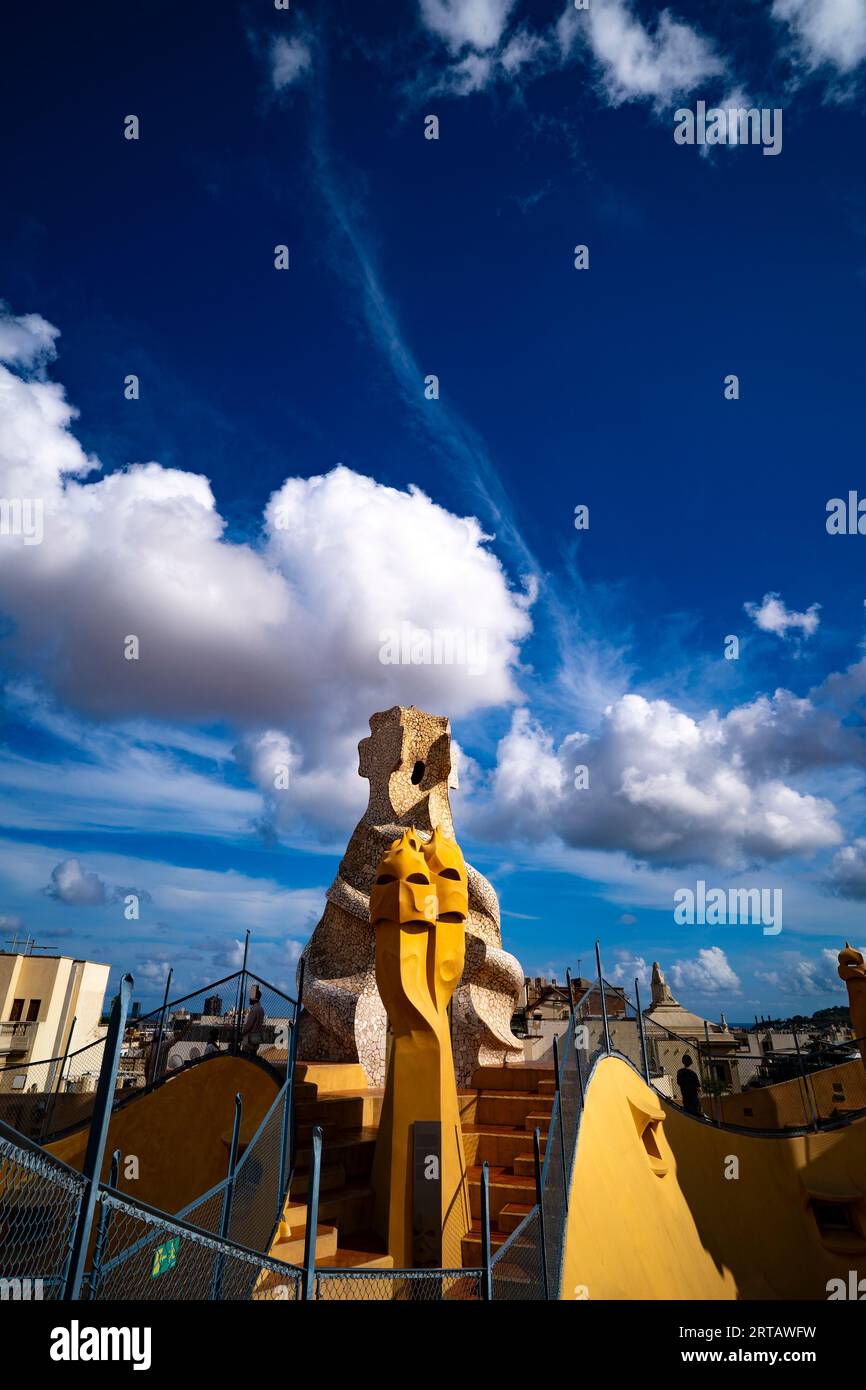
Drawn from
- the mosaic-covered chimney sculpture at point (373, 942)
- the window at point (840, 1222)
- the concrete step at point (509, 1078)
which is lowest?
the window at point (840, 1222)

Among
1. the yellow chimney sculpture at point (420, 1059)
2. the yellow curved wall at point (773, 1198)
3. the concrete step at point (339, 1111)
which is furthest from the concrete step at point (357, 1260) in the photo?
the yellow curved wall at point (773, 1198)

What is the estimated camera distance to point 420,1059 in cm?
804

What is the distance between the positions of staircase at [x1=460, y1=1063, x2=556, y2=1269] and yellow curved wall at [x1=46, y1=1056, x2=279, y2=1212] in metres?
2.71

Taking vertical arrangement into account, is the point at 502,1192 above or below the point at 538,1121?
below

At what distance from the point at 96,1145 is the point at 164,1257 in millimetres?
1414

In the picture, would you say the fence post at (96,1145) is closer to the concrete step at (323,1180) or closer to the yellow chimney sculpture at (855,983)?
the concrete step at (323,1180)

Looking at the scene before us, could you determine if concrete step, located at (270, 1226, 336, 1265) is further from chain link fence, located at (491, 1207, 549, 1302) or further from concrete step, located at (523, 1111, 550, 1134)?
concrete step, located at (523, 1111, 550, 1134)

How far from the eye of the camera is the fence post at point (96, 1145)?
112 inches

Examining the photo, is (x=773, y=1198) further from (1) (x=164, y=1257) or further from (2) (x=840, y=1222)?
(1) (x=164, y=1257)

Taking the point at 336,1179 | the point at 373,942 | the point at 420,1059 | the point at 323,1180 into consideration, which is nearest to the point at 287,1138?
the point at 323,1180

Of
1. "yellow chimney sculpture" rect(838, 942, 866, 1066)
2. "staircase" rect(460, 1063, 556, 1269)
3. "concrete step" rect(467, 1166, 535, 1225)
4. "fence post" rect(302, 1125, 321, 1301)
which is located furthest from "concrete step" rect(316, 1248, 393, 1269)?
"yellow chimney sculpture" rect(838, 942, 866, 1066)

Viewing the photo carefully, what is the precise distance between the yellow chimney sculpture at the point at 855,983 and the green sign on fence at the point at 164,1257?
16.1 meters
